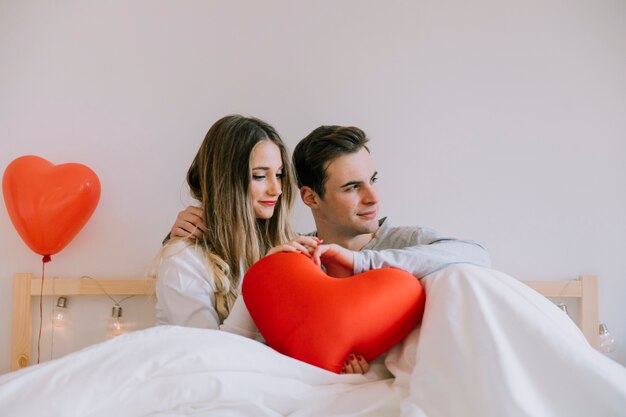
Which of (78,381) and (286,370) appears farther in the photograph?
(286,370)

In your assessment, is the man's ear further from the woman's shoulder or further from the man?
the woman's shoulder

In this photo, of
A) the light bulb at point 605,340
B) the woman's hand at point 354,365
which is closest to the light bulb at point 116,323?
the woman's hand at point 354,365

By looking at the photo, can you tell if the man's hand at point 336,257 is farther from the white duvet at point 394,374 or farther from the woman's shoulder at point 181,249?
the woman's shoulder at point 181,249

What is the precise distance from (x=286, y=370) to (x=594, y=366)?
1.48ft

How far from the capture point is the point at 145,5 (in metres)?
2.05

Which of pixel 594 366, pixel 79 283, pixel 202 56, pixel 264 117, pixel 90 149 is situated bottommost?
pixel 79 283

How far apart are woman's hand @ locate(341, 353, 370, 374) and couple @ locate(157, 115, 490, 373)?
259 mm

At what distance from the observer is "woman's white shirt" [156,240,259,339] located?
1.44 metres

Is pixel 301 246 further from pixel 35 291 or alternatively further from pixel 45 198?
pixel 35 291

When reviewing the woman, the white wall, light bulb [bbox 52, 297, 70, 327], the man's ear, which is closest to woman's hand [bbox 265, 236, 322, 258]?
the woman

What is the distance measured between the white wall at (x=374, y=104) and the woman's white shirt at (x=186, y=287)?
0.52m

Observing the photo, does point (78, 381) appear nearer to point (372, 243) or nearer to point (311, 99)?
point (372, 243)

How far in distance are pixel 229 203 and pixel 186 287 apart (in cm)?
24

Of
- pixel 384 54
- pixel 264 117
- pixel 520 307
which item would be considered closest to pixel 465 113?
pixel 384 54
